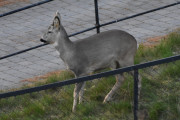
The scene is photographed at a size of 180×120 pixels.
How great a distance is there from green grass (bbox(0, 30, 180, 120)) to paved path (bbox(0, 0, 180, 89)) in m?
1.58

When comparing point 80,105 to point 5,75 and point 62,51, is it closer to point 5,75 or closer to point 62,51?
point 62,51

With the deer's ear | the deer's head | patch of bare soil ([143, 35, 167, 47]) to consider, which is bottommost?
patch of bare soil ([143, 35, 167, 47])

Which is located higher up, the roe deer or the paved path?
the roe deer

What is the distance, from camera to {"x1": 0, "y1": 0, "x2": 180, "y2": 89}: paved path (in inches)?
407

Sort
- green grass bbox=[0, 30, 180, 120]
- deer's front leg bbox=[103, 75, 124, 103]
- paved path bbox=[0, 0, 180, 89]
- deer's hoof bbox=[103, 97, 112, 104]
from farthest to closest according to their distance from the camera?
paved path bbox=[0, 0, 180, 89], deer's front leg bbox=[103, 75, 124, 103], deer's hoof bbox=[103, 97, 112, 104], green grass bbox=[0, 30, 180, 120]

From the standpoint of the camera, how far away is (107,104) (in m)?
7.50

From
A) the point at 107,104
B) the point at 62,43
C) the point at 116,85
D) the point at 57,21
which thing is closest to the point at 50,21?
the point at 62,43

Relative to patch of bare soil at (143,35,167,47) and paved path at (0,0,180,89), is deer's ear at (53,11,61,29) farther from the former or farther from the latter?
patch of bare soil at (143,35,167,47)

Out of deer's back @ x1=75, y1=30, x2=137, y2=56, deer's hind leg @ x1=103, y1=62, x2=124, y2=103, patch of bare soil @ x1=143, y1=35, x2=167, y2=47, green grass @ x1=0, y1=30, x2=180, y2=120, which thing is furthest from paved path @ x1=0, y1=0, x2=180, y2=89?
Result: deer's hind leg @ x1=103, y1=62, x2=124, y2=103

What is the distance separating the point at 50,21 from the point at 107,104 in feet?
16.8

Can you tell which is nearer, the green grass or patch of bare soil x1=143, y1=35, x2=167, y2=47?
the green grass

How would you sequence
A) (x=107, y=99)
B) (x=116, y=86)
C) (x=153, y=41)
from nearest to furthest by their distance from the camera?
(x=107, y=99) → (x=116, y=86) → (x=153, y=41)

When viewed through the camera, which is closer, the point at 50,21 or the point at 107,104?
the point at 107,104

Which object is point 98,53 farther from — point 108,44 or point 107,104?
point 107,104
